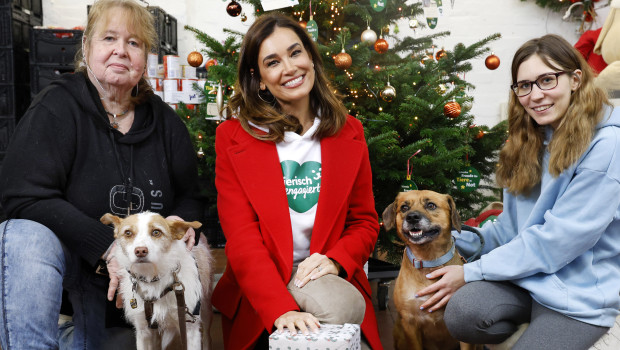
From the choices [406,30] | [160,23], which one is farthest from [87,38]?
[406,30]

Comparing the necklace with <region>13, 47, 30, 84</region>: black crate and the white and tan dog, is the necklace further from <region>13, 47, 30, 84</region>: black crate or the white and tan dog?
<region>13, 47, 30, 84</region>: black crate

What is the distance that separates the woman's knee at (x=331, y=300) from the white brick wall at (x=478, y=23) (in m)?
4.14

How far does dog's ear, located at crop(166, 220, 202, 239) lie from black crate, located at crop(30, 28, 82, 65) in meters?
3.70

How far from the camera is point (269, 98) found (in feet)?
6.22

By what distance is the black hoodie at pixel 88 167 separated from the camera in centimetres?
161

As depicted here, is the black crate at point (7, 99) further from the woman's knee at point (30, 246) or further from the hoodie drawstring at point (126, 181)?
the woman's knee at point (30, 246)

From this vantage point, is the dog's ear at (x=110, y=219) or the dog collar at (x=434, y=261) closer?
the dog's ear at (x=110, y=219)

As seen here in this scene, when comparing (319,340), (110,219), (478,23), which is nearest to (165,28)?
(478,23)

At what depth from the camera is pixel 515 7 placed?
518cm

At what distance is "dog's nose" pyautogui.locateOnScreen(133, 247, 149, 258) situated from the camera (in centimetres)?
149

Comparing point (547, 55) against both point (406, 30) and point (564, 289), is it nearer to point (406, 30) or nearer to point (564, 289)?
point (564, 289)

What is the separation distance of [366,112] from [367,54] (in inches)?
12.4

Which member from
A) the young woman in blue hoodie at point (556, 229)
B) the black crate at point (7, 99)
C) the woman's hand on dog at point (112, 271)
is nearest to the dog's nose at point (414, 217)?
the young woman in blue hoodie at point (556, 229)

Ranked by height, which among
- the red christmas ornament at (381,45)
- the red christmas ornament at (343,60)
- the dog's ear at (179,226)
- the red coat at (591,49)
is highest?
the red coat at (591,49)
